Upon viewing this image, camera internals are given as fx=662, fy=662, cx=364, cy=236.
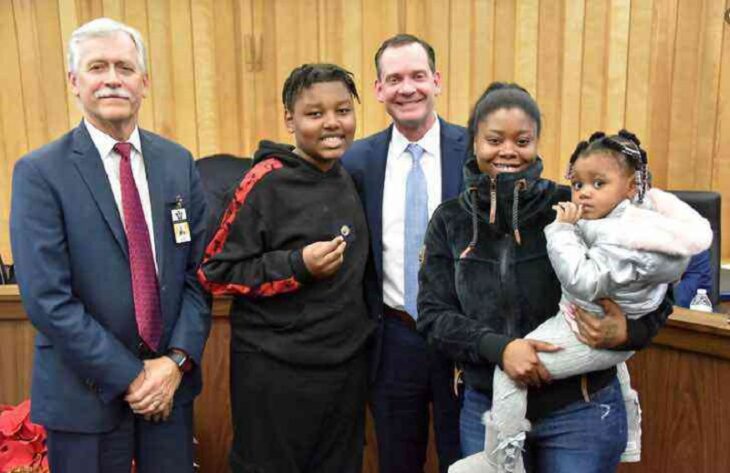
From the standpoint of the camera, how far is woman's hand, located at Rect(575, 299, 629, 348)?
129 cm

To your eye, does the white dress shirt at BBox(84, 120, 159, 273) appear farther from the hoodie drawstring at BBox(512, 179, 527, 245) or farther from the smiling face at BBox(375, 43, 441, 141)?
the hoodie drawstring at BBox(512, 179, 527, 245)

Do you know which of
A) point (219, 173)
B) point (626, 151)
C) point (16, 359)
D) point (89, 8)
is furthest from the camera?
point (89, 8)

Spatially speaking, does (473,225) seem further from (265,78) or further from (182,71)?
(182,71)

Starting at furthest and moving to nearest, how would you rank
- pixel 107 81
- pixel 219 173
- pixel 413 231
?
pixel 219 173
pixel 413 231
pixel 107 81

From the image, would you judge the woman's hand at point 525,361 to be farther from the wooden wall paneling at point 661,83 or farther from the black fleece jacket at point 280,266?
the wooden wall paneling at point 661,83

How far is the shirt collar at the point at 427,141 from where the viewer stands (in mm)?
1899

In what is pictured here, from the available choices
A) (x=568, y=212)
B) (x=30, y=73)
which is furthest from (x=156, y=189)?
(x=30, y=73)

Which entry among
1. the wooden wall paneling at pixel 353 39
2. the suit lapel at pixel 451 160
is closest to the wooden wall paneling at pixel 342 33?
the wooden wall paneling at pixel 353 39

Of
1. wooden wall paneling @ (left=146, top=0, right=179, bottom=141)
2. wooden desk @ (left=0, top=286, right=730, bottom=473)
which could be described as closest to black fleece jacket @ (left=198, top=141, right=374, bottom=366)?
wooden desk @ (left=0, top=286, right=730, bottom=473)

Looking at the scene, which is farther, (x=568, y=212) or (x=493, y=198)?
(x=493, y=198)

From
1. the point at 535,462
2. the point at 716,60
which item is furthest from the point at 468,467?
the point at 716,60

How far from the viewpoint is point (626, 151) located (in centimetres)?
128

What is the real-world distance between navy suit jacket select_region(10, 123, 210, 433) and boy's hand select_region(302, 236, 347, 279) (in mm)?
Result: 353

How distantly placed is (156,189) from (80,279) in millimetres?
272
